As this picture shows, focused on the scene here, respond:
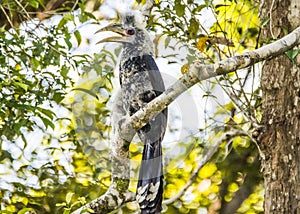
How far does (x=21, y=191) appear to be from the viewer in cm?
386

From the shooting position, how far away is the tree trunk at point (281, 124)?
2418 millimetres

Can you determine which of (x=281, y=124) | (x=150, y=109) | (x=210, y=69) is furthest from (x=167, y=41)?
(x=210, y=69)

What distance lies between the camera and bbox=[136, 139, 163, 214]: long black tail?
7.34 feet

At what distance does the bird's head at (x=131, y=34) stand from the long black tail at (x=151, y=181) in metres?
0.37

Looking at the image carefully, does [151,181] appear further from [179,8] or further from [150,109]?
[179,8]

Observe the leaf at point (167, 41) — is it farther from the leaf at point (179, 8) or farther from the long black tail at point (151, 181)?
the long black tail at point (151, 181)

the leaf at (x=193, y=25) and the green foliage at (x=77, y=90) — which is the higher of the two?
the leaf at (x=193, y=25)

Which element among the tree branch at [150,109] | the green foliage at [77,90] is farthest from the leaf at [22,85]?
the tree branch at [150,109]

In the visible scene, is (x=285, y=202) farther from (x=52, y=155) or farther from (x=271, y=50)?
(x=52, y=155)

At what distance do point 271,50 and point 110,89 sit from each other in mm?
1029

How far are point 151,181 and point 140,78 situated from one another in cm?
42

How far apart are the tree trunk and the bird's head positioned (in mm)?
482

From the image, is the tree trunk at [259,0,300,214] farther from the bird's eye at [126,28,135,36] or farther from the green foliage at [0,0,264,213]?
the bird's eye at [126,28,135,36]

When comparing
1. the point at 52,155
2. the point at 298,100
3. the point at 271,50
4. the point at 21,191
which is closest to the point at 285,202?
the point at 298,100
